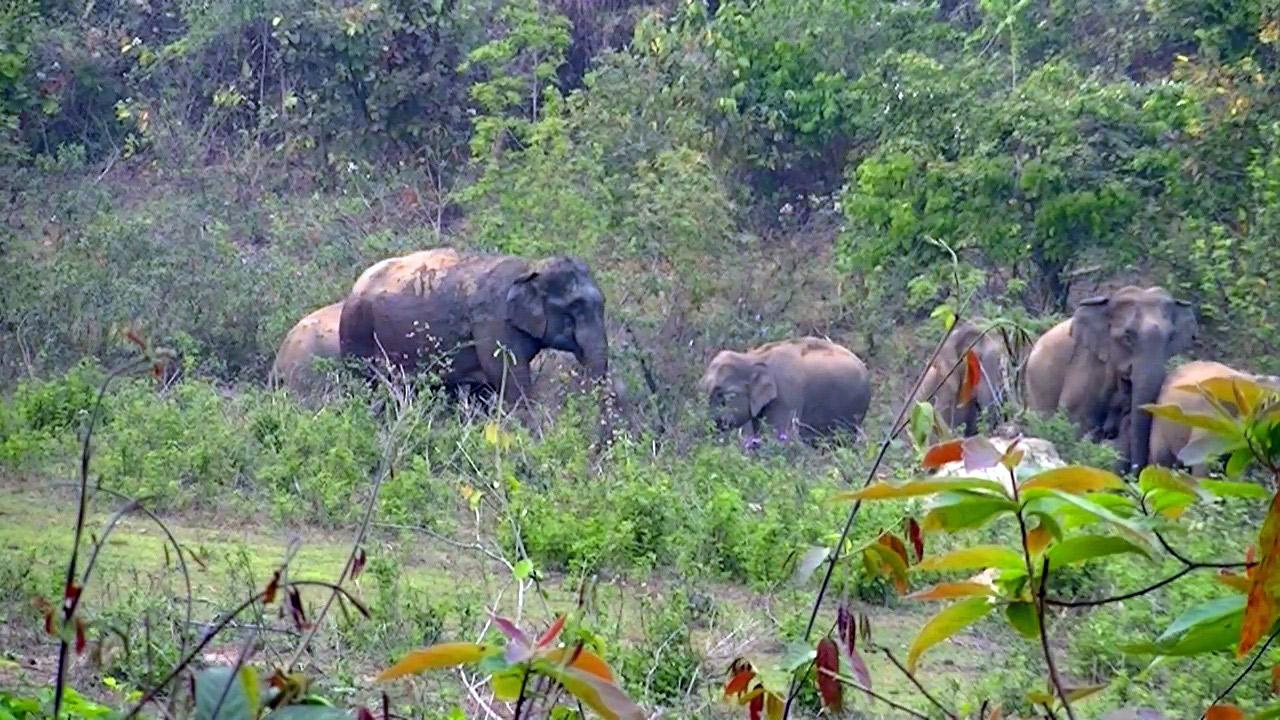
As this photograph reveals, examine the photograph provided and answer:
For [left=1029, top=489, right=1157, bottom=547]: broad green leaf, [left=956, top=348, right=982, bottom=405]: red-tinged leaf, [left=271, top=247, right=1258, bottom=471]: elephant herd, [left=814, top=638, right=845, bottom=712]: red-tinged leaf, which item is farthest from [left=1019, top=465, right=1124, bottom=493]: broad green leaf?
[left=271, top=247, right=1258, bottom=471]: elephant herd

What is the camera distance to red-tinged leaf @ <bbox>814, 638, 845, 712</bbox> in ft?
6.73

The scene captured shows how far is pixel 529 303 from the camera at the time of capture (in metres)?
13.3

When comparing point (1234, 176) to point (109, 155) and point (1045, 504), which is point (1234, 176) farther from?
point (1045, 504)

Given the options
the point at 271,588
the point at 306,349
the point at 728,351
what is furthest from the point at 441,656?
the point at 728,351

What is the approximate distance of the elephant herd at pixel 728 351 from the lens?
42.2 feet

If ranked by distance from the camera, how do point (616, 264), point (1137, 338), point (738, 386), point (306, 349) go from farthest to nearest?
point (616, 264)
point (738, 386)
point (306, 349)
point (1137, 338)

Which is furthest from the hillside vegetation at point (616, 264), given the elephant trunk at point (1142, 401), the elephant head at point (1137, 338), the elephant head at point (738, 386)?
the elephant trunk at point (1142, 401)

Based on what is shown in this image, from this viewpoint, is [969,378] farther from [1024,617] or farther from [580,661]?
[580,661]

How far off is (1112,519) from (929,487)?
157mm

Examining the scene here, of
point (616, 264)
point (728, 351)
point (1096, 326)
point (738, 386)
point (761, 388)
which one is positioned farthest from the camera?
point (616, 264)

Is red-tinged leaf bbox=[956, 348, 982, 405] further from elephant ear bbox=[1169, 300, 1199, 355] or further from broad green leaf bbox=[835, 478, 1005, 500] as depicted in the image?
elephant ear bbox=[1169, 300, 1199, 355]

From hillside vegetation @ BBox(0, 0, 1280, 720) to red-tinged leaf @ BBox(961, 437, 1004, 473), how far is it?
0.29 feet

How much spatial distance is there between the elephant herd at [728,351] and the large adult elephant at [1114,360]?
0.01 meters

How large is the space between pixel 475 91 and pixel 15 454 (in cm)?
1119
